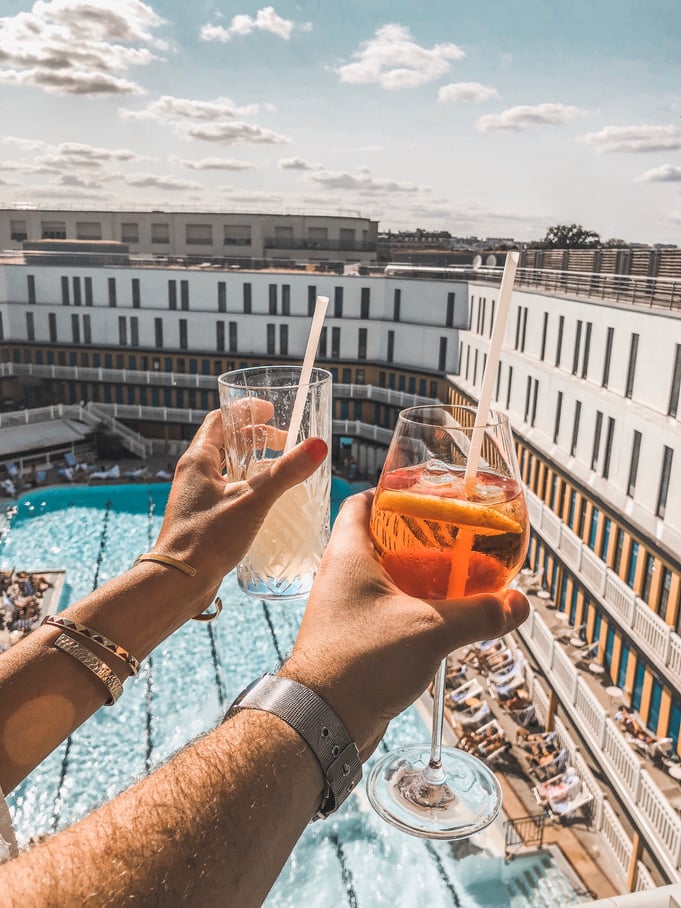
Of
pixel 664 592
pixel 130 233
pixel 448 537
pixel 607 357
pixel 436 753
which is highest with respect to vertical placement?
pixel 130 233

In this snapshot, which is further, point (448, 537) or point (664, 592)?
point (664, 592)

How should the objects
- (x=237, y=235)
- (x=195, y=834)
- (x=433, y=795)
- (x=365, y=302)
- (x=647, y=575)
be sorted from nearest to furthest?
(x=195, y=834), (x=433, y=795), (x=647, y=575), (x=365, y=302), (x=237, y=235)

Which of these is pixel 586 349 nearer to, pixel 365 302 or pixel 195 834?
pixel 365 302

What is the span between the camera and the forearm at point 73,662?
214 cm

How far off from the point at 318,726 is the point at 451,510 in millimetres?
736

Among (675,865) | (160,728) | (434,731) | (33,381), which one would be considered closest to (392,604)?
(434,731)

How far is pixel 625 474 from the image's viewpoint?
17.0 meters

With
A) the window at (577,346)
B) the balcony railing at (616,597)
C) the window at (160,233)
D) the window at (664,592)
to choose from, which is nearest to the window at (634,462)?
the balcony railing at (616,597)

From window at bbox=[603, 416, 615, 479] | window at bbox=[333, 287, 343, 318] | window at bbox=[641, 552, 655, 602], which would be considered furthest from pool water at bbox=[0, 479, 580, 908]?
window at bbox=[333, 287, 343, 318]

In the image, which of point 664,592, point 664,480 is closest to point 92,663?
point 664,480

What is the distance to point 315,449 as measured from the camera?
2260 millimetres

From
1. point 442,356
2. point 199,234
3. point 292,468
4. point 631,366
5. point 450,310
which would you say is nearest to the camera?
point 292,468

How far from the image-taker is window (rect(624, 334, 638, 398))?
16.9 m

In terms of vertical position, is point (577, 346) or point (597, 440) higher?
point (577, 346)
